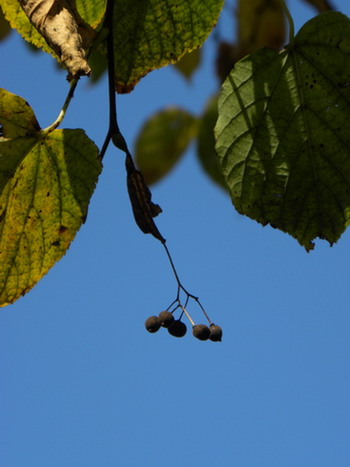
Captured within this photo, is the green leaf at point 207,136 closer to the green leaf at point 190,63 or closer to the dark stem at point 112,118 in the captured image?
the green leaf at point 190,63

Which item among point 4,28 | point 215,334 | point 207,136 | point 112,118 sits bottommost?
point 215,334

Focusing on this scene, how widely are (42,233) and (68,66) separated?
0.29 meters

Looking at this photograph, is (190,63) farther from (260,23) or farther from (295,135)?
(295,135)

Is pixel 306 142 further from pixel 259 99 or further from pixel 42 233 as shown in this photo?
pixel 42 233

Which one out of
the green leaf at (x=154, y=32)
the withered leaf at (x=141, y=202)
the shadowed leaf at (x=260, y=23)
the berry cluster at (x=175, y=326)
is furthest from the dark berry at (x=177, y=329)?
the shadowed leaf at (x=260, y=23)

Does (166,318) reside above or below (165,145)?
below

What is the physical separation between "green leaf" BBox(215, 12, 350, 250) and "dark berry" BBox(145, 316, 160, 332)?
31 centimetres

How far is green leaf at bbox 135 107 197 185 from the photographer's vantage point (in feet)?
4.98

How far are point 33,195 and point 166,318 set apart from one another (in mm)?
338

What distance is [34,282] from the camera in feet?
3.26

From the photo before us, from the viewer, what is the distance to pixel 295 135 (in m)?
0.98

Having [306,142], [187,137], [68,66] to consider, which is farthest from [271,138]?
[187,137]

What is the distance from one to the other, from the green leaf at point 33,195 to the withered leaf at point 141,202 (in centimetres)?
5

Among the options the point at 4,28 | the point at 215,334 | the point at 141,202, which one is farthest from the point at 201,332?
the point at 4,28
